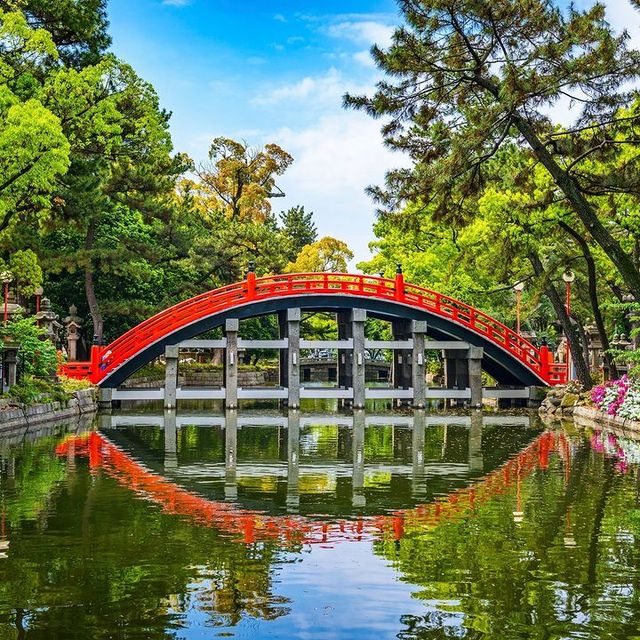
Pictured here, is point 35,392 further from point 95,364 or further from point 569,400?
point 569,400

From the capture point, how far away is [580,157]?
1795cm

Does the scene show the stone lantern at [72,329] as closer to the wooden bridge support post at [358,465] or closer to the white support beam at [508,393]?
the wooden bridge support post at [358,465]

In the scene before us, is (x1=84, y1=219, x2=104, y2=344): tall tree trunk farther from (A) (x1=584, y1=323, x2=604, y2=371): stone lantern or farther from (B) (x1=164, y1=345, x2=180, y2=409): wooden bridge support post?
(A) (x1=584, y1=323, x2=604, y2=371): stone lantern

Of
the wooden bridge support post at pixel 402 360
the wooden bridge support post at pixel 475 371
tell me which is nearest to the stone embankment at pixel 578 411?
the wooden bridge support post at pixel 475 371

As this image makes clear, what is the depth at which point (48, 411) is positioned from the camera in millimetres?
25172

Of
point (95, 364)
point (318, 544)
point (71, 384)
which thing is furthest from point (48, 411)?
point (318, 544)

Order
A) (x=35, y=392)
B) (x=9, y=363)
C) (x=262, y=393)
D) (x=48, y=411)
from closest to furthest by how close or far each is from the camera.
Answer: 1. (x=9, y=363)
2. (x=35, y=392)
3. (x=48, y=411)
4. (x=262, y=393)

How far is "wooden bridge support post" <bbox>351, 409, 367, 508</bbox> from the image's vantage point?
1259cm

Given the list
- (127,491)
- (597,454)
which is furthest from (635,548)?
(597,454)

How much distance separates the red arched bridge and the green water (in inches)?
548

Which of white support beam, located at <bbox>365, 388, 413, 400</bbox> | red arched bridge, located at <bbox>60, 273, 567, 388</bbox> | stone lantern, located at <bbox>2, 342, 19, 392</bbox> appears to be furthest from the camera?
white support beam, located at <bbox>365, 388, 413, 400</bbox>

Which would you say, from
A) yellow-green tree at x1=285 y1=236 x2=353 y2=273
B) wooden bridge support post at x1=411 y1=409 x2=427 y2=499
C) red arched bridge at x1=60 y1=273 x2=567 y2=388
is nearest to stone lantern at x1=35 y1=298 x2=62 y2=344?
red arched bridge at x1=60 y1=273 x2=567 y2=388

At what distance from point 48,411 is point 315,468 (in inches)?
468

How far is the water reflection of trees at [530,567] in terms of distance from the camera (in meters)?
6.79
